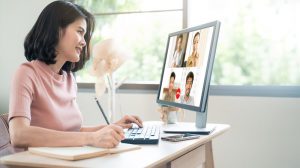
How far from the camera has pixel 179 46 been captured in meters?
1.79

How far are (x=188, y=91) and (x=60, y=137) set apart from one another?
572mm

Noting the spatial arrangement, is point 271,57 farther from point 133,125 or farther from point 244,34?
point 133,125

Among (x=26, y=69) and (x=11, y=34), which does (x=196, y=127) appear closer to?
(x=26, y=69)

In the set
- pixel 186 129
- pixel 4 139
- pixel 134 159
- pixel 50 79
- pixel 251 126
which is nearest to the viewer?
pixel 134 159

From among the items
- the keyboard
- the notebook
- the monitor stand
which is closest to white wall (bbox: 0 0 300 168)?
the monitor stand

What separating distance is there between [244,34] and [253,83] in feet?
1.02

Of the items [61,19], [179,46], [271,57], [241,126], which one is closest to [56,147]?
[61,19]

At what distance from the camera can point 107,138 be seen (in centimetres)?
124

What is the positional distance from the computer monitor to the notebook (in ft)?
1.29

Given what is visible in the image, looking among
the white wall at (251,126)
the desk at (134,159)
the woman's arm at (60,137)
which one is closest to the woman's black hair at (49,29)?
the woman's arm at (60,137)

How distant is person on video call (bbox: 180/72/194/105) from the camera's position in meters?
1.59

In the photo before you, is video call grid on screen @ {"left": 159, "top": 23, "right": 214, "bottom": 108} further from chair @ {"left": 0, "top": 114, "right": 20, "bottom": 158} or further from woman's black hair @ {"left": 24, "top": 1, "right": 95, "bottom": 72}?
chair @ {"left": 0, "top": 114, "right": 20, "bottom": 158}

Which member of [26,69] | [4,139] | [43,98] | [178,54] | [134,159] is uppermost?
[178,54]

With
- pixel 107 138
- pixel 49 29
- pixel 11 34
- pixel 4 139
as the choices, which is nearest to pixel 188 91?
pixel 107 138
